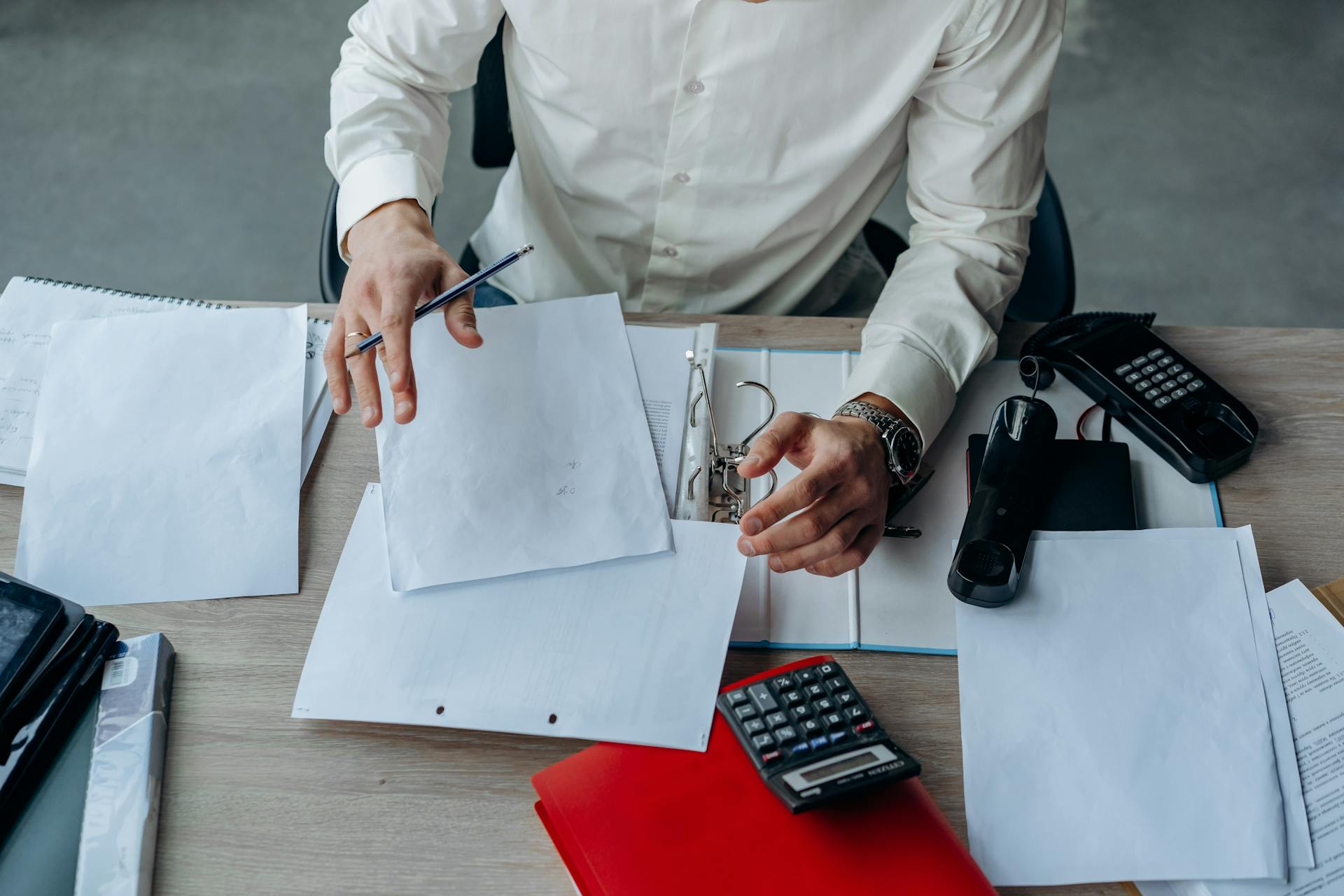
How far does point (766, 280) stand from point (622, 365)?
34 centimetres

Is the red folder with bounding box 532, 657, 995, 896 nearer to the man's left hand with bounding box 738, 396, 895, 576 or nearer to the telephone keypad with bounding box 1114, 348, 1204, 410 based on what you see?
the man's left hand with bounding box 738, 396, 895, 576

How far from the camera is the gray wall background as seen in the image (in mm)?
2230

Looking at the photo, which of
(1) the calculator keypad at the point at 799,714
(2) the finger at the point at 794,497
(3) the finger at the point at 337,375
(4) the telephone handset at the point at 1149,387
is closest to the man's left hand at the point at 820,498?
(2) the finger at the point at 794,497

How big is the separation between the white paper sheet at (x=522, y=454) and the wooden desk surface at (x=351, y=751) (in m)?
0.08

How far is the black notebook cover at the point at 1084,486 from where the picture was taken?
814 mm

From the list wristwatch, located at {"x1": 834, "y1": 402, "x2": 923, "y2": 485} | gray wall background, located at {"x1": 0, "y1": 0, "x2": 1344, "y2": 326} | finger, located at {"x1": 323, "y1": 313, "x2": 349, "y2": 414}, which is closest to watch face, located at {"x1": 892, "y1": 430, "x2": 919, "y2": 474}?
wristwatch, located at {"x1": 834, "y1": 402, "x2": 923, "y2": 485}

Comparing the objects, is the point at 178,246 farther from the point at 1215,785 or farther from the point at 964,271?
the point at 1215,785

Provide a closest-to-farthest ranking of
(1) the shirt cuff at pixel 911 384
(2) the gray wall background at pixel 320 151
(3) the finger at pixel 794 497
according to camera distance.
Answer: (3) the finger at pixel 794 497 → (1) the shirt cuff at pixel 911 384 → (2) the gray wall background at pixel 320 151

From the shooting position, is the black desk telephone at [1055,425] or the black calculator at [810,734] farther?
the black desk telephone at [1055,425]

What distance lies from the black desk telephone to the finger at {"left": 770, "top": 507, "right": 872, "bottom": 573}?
0.29 feet

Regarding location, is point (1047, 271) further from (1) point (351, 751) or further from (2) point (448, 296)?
(1) point (351, 751)

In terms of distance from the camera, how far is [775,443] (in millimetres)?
776

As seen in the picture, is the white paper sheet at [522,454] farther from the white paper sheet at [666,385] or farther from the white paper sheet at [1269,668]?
the white paper sheet at [1269,668]

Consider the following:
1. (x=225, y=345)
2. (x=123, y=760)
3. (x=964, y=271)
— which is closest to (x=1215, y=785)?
(x=964, y=271)
